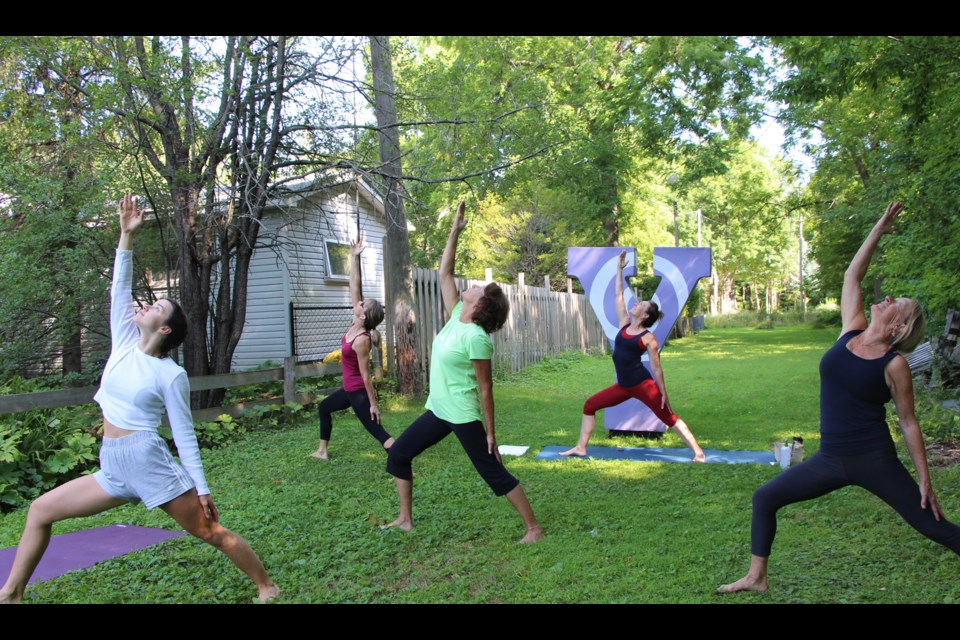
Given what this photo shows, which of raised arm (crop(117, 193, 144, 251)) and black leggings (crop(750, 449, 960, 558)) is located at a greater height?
raised arm (crop(117, 193, 144, 251))

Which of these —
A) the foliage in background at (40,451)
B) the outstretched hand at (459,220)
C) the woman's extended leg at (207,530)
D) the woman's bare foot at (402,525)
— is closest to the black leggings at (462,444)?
the woman's bare foot at (402,525)

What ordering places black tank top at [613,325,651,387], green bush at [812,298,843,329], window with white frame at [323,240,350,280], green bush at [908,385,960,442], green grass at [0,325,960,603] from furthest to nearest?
1. green bush at [812,298,843,329]
2. window with white frame at [323,240,350,280]
3. green bush at [908,385,960,442]
4. black tank top at [613,325,651,387]
5. green grass at [0,325,960,603]

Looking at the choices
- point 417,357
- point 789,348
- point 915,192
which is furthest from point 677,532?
point 789,348

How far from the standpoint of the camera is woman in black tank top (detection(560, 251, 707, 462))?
24.6 feet

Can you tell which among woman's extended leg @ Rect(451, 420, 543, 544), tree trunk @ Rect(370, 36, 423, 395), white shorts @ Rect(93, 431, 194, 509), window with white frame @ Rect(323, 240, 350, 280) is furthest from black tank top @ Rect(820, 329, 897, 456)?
window with white frame @ Rect(323, 240, 350, 280)

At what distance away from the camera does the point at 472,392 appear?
4945 millimetres

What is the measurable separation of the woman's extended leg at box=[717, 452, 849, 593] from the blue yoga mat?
3545mm

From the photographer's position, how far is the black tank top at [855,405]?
3609mm

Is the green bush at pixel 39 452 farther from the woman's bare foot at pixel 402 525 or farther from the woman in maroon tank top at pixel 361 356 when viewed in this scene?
the woman's bare foot at pixel 402 525

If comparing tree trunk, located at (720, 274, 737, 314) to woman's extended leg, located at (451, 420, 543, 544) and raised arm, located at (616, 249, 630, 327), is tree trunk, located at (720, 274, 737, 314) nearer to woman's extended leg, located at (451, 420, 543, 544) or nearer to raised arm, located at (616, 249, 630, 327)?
raised arm, located at (616, 249, 630, 327)

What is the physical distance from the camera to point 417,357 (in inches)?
484

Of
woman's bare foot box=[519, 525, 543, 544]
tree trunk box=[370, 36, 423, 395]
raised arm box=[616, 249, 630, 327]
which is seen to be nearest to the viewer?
woman's bare foot box=[519, 525, 543, 544]

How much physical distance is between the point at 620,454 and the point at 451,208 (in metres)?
20.2

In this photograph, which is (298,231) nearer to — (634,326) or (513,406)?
(513,406)
